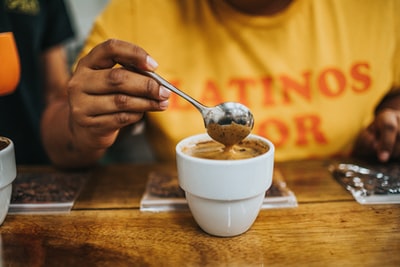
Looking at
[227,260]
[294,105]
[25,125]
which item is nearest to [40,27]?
[25,125]

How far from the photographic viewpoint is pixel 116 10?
3.94 feet

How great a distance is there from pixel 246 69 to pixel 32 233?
0.75 m

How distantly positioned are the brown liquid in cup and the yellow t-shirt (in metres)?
0.39

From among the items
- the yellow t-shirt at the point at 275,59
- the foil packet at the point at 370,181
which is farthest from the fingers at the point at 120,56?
the foil packet at the point at 370,181

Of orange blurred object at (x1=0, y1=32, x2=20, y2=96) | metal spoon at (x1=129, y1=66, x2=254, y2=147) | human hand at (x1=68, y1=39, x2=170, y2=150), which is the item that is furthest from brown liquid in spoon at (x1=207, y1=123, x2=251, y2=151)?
orange blurred object at (x1=0, y1=32, x2=20, y2=96)

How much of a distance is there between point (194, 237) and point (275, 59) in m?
0.67

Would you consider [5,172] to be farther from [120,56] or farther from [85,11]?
[85,11]

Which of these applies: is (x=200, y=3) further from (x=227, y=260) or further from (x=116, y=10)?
(x=227, y=260)

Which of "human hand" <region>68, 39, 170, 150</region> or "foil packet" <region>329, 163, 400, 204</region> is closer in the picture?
"human hand" <region>68, 39, 170, 150</region>

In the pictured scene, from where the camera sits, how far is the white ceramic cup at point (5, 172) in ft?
2.40

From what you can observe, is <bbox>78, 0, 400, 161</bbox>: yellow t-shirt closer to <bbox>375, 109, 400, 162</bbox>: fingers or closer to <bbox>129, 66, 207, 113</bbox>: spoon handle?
<bbox>375, 109, 400, 162</bbox>: fingers

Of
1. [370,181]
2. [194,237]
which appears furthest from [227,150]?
[370,181]

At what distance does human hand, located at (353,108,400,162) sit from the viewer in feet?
3.45

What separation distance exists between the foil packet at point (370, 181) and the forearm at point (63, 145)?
0.61 m
